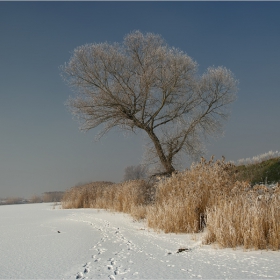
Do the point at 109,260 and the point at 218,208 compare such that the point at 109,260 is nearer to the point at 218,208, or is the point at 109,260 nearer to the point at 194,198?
the point at 218,208

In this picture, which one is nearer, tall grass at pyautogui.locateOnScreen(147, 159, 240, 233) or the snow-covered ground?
the snow-covered ground

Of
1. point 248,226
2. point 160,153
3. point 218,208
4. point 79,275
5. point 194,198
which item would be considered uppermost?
point 160,153

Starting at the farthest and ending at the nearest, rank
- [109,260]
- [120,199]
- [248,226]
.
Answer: [120,199] → [248,226] → [109,260]

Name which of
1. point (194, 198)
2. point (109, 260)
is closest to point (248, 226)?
point (109, 260)

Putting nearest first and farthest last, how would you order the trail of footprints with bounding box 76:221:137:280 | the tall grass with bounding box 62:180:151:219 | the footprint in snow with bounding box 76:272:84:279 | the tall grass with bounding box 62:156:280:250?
the footprint in snow with bounding box 76:272:84:279 → the trail of footprints with bounding box 76:221:137:280 → the tall grass with bounding box 62:156:280:250 → the tall grass with bounding box 62:180:151:219

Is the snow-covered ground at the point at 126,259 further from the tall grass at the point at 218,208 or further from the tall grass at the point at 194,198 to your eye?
the tall grass at the point at 194,198

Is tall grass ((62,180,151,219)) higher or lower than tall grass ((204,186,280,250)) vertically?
higher

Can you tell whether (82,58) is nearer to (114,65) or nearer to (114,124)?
(114,65)

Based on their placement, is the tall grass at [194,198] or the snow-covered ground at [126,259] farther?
the tall grass at [194,198]

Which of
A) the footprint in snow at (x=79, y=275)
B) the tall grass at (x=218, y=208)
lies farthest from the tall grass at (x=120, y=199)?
the footprint in snow at (x=79, y=275)

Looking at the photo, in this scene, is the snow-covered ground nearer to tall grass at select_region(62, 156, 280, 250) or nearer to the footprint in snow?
the footprint in snow

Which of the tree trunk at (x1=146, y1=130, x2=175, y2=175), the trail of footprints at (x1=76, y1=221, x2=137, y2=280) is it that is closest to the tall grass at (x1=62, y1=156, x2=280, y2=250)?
the trail of footprints at (x1=76, y1=221, x2=137, y2=280)

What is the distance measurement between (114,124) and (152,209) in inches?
442

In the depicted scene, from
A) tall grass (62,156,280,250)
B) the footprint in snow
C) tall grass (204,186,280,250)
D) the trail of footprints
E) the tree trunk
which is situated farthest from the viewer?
the tree trunk
